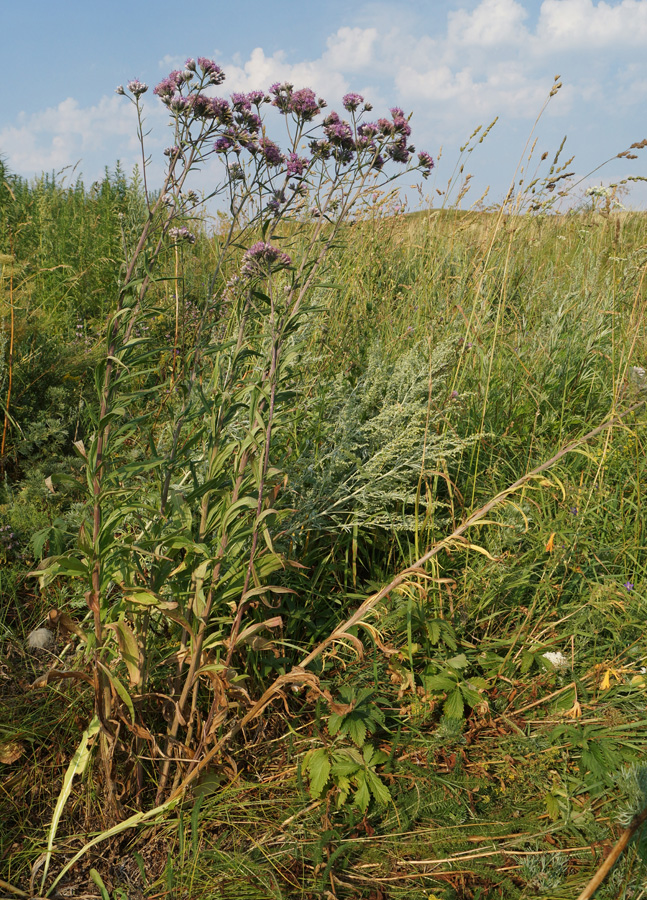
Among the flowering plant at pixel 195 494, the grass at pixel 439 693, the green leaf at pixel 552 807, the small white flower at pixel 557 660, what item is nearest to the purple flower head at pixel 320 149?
the flowering plant at pixel 195 494

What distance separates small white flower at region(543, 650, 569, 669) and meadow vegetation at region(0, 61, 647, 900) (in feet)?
0.05

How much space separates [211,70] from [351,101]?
0.47 meters

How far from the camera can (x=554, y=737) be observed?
1865 millimetres

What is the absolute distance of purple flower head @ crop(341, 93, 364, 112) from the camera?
2.03 m

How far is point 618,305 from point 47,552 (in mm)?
3295

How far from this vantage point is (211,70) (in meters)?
1.88

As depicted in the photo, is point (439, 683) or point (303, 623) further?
point (303, 623)

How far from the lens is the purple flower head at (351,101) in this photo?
2033mm

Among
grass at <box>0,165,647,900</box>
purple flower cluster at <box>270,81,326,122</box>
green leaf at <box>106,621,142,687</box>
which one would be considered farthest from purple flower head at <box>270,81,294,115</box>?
green leaf at <box>106,621,142,687</box>

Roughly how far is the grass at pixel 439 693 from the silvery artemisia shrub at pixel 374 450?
24mm

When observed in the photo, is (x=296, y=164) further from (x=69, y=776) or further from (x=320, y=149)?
(x=69, y=776)

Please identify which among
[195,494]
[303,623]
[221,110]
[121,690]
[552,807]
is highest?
[221,110]

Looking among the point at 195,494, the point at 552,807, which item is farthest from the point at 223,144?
the point at 552,807

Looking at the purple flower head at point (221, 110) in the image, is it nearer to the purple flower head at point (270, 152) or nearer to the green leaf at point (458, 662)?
the purple flower head at point (270, 152)
